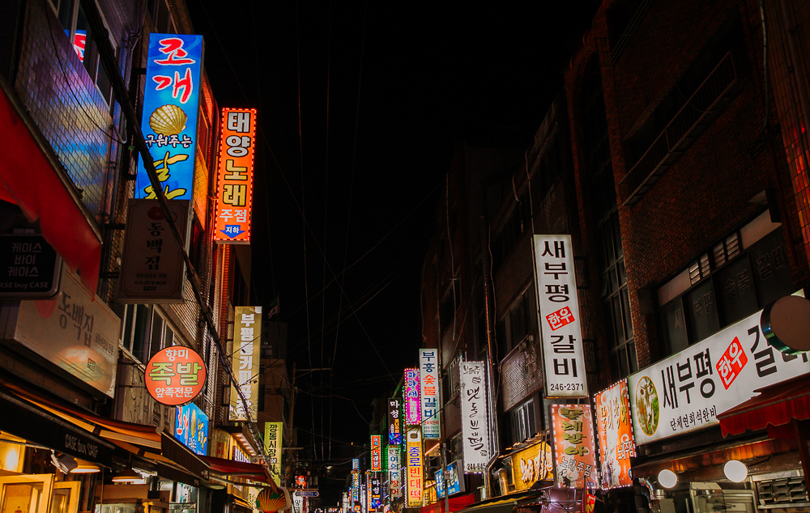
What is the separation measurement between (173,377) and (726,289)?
1087 centimetres

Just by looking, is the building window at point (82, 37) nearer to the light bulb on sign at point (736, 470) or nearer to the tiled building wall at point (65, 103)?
the tiled building wall at point (65, 103)

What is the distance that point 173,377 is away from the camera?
12.6m

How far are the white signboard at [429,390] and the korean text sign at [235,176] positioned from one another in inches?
690

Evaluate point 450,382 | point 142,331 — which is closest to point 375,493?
point 450,382

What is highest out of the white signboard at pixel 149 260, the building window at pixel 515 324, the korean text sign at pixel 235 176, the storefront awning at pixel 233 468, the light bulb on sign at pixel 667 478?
the korean text sign at pixel 235 176

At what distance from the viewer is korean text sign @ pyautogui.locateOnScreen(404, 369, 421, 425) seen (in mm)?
35250

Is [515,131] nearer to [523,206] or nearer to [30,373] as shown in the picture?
[523,206]

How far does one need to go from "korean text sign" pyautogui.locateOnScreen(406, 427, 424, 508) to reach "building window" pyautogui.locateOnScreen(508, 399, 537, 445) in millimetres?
13781

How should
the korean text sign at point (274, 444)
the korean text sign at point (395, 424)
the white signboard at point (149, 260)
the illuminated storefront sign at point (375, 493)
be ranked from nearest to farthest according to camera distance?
the white signboard at point (149, 260) → the korean text sign at point (274, 444) → the korean text sign at point (395, 424) → the illuminated storefront sign at point (375, 493)

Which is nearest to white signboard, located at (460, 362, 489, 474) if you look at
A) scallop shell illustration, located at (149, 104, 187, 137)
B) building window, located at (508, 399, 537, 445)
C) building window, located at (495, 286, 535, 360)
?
building window, located at (508, 399, 537, 445)

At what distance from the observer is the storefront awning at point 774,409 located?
619cm

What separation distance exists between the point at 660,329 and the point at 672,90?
5094mm

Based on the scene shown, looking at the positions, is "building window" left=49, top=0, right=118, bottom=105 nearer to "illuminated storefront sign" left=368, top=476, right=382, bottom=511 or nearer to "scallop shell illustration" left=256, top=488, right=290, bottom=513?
"scallop shell illustration" left=256, top=488, right=290, bottom=513

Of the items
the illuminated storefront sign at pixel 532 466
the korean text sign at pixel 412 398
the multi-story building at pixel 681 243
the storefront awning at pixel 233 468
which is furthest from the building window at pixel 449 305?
the storefront awning at pixel 233 468
